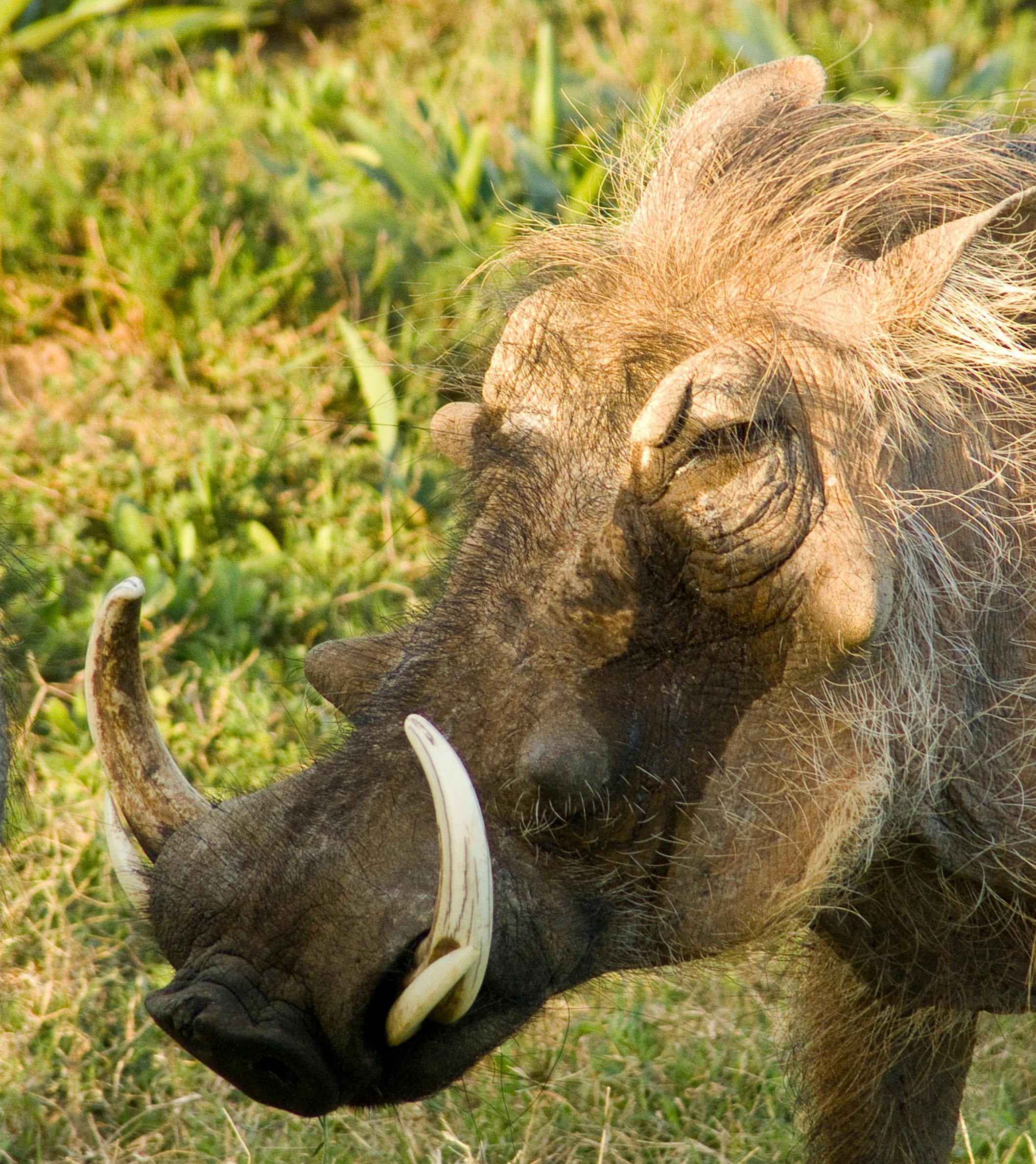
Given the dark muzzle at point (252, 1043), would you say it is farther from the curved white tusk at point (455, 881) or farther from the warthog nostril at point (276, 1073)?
the curved white tusk at point (455, 881)

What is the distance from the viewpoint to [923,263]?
1.90 m

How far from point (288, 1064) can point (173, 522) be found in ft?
8.57

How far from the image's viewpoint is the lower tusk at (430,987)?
1.67 meters

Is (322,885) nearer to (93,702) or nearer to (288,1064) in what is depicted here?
(288,1064)

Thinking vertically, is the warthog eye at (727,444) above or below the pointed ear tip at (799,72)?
below

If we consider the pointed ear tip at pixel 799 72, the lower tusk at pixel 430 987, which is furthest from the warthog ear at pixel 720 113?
the lower tusk at pixel 430 987

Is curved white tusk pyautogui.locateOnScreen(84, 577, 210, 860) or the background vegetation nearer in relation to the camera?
curved white tusk pyautogui.locateOnScreen(84, 577, 210, 860)

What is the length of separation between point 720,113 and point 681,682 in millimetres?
891

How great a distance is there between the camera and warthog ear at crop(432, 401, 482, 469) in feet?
7.23

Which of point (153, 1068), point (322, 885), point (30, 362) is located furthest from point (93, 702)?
point (30, 362)

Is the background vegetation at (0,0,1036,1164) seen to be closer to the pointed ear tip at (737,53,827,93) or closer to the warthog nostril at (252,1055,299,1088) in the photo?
the pointed ear tip at (737,53,827,93)

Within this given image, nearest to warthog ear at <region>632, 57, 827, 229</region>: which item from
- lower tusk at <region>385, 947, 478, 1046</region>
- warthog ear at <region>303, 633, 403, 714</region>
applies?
warthog ear at <region>303, 633, 403, 714</region>

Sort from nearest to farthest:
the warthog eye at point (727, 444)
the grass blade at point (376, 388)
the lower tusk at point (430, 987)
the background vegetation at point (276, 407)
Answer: the lower tusk at point (430, 987), the warthog eye at point (727, 444), the background vegetation at point (276, 407), the grass blade at point (376, 388)

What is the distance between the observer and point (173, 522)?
13.5ft
